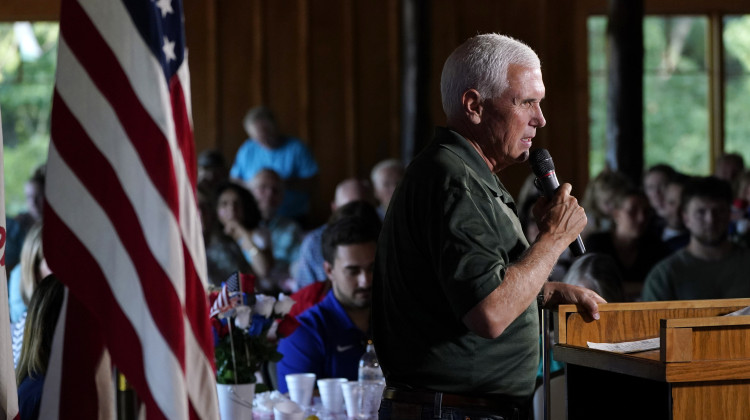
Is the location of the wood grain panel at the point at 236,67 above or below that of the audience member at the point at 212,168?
above

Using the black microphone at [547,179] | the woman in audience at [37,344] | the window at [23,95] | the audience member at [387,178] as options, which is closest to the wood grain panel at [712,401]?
the black microphone at [547,179]

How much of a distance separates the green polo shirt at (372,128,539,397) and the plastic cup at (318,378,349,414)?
4.10ft

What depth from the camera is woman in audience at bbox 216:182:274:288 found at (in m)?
6.70

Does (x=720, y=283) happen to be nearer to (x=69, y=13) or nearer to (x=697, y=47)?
(x=69, y=13)

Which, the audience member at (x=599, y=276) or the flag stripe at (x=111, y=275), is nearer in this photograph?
the flag stripe at (x=111, y=275)

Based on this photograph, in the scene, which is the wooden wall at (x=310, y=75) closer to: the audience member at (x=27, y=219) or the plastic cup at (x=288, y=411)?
the audience member at (x=27, y=219)

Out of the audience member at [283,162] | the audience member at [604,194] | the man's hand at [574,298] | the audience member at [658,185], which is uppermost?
the audience member at [283,162]

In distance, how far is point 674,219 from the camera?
705cm

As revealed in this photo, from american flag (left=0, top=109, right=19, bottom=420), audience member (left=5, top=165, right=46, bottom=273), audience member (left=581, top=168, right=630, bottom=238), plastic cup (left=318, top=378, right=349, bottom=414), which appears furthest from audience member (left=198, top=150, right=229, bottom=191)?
american flag (left=0, top=109, right=19, bottom=420)

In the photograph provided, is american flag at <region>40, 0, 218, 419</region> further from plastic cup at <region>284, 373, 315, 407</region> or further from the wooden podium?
plastic cup at <region>284, 373, 315, 407</region>

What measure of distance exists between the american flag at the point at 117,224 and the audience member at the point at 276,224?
4.99 meters

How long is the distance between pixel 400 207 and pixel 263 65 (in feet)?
26.0

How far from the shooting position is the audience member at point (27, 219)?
7.02 metres

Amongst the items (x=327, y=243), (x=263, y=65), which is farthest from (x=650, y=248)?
(x=263, y=65)
